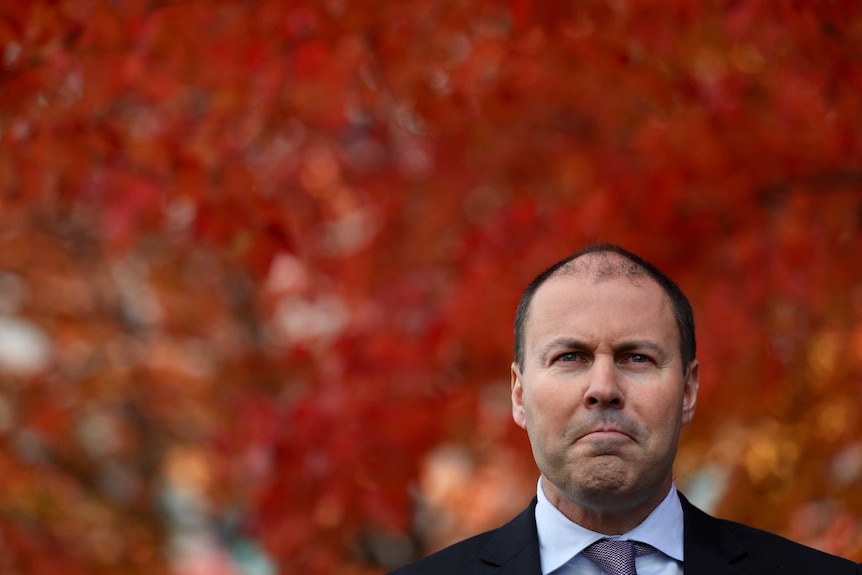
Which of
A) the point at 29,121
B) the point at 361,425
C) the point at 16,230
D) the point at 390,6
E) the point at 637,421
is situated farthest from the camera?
the point at 16,230

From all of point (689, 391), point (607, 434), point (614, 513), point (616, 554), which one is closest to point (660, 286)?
point (689, 391)

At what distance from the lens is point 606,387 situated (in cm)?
312

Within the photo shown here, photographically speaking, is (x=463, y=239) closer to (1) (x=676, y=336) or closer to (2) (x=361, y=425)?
(2) (x=361, y=425)

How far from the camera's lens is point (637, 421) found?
3.12 m

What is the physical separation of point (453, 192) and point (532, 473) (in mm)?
2611

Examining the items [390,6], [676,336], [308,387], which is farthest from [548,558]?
[308,387]

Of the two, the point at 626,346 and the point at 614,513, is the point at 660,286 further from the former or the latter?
the point at 614,513

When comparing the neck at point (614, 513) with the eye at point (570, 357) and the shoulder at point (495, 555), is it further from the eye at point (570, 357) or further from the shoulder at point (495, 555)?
the eye at point (570, 357)

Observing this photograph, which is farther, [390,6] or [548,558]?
[390,6]

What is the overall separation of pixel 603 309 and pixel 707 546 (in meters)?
0.72

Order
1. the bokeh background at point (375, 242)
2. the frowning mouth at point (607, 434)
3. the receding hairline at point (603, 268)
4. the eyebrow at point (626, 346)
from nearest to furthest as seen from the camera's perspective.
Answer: the frowning mouth at point (607, 434), the eyebrow at point (626, 346), the receding hairline at point (603, 268), the bokeh background at point (375, 242)

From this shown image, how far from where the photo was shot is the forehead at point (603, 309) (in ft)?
10.5

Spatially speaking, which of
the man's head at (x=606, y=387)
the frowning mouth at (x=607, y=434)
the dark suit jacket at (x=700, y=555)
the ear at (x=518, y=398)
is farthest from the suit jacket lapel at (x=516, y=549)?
the frowning mouth at (x=607, y=434)

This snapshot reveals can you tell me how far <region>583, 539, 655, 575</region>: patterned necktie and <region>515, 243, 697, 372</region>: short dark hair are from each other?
1.68 feet
